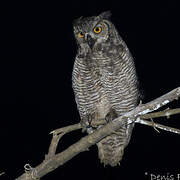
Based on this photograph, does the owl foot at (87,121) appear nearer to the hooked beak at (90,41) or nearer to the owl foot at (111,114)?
the owl foot at (111,114)

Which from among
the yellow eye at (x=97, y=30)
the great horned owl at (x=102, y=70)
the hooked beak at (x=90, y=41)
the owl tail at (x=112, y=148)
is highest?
the yellow eye at (x=97, y=30)

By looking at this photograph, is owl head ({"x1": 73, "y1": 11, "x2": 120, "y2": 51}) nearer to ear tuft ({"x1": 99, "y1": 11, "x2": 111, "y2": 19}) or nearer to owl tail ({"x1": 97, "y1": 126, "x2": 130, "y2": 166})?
ear tuft ({"x1": 99, "y1": 11, "x2": 111, "y2": 19})

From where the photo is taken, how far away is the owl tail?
2302mm

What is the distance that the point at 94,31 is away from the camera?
195 centimetres

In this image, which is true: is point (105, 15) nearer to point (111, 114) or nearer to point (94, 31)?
point (94, 31)

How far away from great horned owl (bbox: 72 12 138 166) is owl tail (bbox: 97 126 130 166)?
30cm

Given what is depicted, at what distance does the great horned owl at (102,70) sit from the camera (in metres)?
1.94

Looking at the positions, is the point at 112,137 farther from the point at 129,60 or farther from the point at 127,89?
the point at 129,60

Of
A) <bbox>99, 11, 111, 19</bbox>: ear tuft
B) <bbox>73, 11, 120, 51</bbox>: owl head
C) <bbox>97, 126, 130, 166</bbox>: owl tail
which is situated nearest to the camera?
<bbox>73, 11, 120, 51</bbox>: owl head

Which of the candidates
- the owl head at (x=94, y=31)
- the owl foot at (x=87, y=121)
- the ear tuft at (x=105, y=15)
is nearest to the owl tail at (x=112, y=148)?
the owl foot at (x=87, y=121)

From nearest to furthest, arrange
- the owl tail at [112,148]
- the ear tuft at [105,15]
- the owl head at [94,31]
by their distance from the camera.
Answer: the owl head at [94,31], the ear tuft at [105,15], the owl tail at [112,148]

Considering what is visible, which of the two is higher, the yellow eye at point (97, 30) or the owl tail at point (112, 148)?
the yellow eye at point (97, 30)

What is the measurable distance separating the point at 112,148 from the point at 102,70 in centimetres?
71

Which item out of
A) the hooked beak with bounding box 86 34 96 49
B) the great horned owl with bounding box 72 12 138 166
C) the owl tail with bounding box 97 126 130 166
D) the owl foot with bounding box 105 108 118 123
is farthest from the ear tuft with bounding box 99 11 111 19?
the owl tail with bounding box 97 126 130 166
